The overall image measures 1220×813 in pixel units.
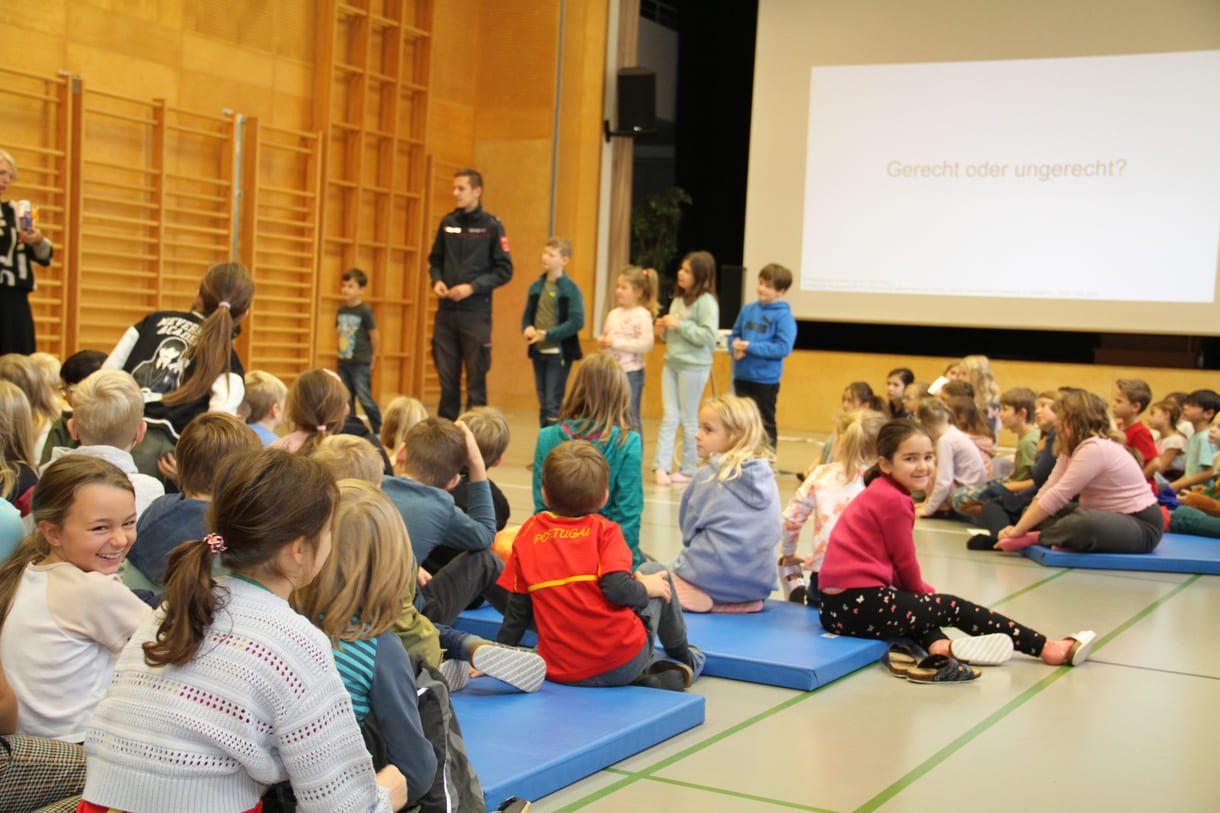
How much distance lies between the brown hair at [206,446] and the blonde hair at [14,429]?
653 mm

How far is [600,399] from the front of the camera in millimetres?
4148

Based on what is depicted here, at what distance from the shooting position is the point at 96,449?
10.2 feet

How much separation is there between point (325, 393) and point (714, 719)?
1.65 metres

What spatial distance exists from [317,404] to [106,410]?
2.37ft

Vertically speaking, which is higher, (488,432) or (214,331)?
(214,331)

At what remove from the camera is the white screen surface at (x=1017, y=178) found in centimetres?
997

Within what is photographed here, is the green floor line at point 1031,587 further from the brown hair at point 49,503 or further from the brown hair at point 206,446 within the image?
the brown hair at point 49,503

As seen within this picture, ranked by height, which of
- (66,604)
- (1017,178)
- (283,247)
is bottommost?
(66,604)

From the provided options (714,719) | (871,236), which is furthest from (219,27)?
(714,719)

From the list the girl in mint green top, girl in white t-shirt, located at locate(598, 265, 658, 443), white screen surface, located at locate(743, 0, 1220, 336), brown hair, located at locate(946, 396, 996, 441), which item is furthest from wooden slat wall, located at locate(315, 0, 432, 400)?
brown hair, located at locate(946, 396, 996, 441)

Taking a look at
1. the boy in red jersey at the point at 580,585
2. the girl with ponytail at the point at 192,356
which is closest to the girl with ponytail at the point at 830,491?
the boy in red jersey at the point at 580,585

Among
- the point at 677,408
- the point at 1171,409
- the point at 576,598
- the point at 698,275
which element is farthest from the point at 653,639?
the point at 1171,409

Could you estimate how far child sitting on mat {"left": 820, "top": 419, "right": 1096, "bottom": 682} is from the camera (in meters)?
3.51

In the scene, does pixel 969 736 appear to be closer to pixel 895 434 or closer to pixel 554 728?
pixel 895 434
